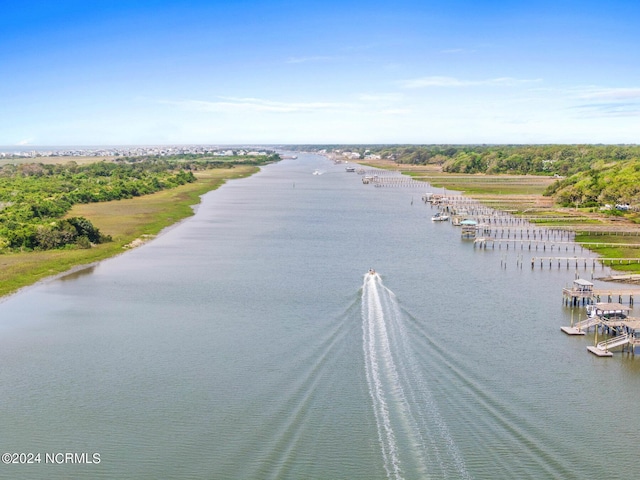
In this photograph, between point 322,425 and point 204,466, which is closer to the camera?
point 204,466

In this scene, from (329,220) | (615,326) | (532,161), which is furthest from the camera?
(532,161)

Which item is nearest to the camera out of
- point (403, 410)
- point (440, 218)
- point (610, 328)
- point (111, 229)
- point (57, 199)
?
point (403, 410)

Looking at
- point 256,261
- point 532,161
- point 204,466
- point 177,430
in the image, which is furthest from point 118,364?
point 532,161

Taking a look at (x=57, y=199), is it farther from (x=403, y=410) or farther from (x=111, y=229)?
(x=403, y=410)

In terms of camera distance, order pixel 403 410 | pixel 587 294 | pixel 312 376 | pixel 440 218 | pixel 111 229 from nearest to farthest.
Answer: pixel 403 410
pixel 312 376
pixel 587 294
pixel 111 229
pixel 440 218

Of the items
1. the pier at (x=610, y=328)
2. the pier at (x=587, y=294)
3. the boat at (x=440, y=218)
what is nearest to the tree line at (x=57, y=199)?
the boat at (x=440, y=218)

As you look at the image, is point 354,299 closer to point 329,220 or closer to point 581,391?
point 581,391

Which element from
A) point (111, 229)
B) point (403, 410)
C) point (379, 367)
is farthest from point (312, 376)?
point (111, 229)

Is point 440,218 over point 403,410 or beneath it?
over

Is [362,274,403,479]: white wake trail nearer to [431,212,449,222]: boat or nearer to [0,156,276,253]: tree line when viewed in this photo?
[0,156,276,253]: tree line
